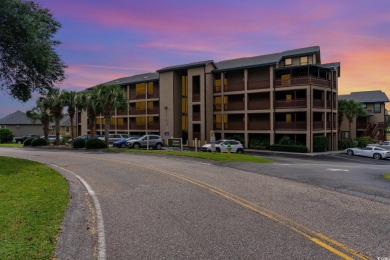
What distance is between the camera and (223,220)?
28.0 ft

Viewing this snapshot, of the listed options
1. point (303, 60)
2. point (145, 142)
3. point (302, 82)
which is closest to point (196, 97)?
point (145, 142)

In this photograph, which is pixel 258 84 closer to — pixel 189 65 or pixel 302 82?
pixel 302 82

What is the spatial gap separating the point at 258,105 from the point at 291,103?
4792mm

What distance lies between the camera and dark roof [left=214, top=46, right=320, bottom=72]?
149 ft

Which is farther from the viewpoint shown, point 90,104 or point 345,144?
point 345,144

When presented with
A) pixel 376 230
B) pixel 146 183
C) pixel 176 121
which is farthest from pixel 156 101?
pixel 376 230

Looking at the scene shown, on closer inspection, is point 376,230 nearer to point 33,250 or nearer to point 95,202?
point 33,250

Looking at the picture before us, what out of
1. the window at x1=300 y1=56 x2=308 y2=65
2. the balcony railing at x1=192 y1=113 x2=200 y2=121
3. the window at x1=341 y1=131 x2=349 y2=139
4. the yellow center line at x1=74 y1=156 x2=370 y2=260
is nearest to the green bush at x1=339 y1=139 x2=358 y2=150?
the window at x1=341 y1=131 x2=349 y2=139

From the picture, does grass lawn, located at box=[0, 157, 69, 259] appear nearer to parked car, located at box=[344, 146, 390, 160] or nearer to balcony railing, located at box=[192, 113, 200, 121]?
balcony railing, located at box=[192, 113, 200, 121]

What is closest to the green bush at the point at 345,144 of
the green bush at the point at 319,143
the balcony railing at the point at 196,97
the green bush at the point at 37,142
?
the green bush at the point at 319,143

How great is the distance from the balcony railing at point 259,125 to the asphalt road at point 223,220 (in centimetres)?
3121

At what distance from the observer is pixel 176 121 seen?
53.8m

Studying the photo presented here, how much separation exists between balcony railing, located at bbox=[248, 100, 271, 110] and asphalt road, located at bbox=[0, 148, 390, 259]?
31.8 meters

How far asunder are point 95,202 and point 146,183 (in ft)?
11.8
